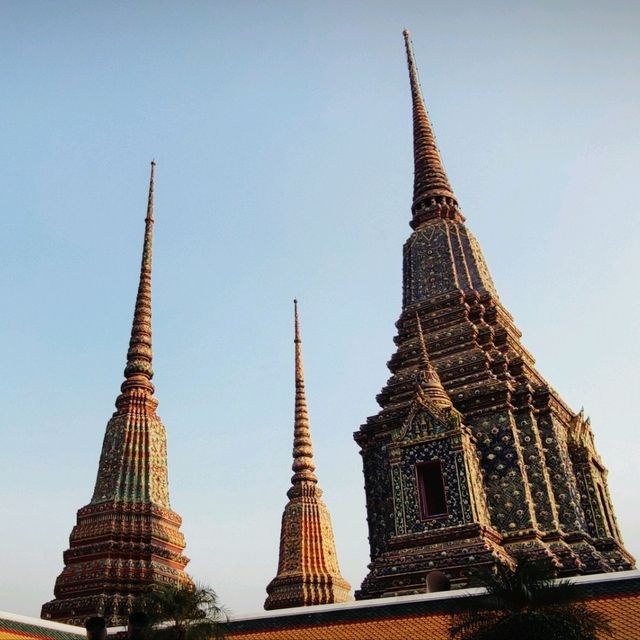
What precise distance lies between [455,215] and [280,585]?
46.8ft

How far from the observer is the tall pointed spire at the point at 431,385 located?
1791cm

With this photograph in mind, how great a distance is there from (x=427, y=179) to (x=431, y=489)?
1226 centimetres

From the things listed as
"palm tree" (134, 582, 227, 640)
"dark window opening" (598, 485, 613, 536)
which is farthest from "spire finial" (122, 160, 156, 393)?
"dark window opening" (598, 485, 613, 536)

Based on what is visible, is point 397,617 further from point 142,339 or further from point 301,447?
point 301,447

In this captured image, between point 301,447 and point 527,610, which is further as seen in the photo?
point 301,447

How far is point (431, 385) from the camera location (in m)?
18.4

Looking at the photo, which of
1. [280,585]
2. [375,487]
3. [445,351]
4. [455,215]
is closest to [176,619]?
[375,487]

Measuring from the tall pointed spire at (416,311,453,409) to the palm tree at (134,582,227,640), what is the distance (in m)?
7.66

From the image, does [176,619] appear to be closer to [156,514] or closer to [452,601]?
[452,601]

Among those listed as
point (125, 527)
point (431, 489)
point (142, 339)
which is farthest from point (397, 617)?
point (142, 339)

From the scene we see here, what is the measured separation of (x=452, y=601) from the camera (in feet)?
41.4

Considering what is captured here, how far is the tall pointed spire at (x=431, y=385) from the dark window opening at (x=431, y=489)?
1.53 meters

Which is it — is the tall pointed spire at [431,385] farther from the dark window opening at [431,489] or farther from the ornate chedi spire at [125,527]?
the ornate chedi spire at [125,527]

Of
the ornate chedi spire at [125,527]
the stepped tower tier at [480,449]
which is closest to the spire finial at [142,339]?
the ornate chedi spire at [125,527]
